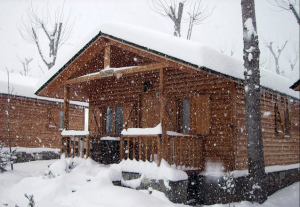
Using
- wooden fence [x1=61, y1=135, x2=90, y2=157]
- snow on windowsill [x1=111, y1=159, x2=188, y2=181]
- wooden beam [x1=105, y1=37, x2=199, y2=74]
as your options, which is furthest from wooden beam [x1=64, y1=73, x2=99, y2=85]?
snow on windowsill [x1=111, y1=159, x2=188, y2=181]

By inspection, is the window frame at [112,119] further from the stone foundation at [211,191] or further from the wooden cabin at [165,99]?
the stone foundation at [211,191]

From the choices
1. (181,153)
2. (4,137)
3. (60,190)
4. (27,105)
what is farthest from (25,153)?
(181,153)

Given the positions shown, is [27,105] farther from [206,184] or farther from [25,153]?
[206,184]

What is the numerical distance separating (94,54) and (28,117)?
29.8 feet

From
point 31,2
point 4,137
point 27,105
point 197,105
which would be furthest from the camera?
point 31,2

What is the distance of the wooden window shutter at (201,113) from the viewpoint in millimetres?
10109

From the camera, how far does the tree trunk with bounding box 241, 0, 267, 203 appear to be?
8383mm

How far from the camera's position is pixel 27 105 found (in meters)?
17.5

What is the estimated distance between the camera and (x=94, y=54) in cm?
1048

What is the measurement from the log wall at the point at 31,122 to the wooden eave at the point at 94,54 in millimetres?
5864

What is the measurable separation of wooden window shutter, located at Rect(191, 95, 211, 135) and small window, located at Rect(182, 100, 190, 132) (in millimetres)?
557

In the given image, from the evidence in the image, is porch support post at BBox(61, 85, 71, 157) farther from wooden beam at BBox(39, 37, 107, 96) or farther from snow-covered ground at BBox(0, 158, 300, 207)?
snow-covered ground at BBox(0, 158, 300, 207)

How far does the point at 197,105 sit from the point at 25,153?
11.4 metres

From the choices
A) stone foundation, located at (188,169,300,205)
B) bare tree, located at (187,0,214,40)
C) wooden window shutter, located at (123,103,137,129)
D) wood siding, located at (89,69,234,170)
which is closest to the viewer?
stone foundation, located at (188,169,300,205)
